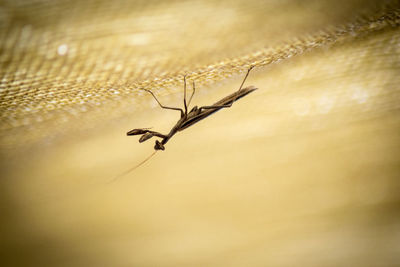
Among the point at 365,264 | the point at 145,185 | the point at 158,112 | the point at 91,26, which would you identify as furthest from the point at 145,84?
the point at 365,264

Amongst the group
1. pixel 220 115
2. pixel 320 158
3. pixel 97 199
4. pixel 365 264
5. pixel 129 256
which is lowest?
pixel 365 264

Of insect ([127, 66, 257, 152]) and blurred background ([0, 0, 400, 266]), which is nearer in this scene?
blurred background ([0, 0, 400, 266])

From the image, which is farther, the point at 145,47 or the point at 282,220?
the point at 282,220

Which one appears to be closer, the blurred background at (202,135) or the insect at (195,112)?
the blurred background at (202,135)

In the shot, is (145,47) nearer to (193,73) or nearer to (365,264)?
(193,73)

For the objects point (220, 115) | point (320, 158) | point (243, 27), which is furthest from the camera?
point (320, 158)

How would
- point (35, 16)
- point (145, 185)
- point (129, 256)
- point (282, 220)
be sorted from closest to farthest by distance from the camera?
point (35, 16) → point (145, 185) → point (282, 220) → point (129, 256)

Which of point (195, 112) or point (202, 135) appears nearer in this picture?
point (195, 112)

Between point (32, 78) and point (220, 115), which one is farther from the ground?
point (32, 78)
